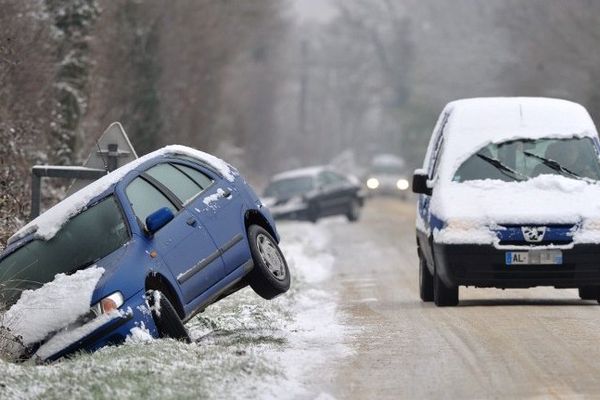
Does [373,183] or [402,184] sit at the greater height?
[402,184]

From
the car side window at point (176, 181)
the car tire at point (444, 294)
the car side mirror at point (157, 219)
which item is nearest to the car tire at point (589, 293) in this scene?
the car tire at point (444, 294)

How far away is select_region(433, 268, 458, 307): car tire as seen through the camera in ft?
53.4

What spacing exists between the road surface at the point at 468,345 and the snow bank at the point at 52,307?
194 centimetres

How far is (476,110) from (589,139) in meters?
1.21

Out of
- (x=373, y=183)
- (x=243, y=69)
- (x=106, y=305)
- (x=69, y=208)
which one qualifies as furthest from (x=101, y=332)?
(x=243, y=69)

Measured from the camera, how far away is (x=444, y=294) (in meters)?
16.3

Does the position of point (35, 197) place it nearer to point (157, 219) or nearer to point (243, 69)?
point (157, 219)

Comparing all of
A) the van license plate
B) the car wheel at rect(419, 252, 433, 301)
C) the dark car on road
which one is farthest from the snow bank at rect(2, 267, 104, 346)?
the dark car on road

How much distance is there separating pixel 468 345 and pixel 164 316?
2311 millimetres

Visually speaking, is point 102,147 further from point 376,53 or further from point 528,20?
point 376,53

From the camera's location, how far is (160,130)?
38438mm

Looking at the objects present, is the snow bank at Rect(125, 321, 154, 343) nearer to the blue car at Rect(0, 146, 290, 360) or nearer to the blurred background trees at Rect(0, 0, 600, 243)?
the blue car at Rect(0, 146, 290, 360)

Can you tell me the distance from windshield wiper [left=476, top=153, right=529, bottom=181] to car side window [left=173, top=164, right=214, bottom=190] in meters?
3.26

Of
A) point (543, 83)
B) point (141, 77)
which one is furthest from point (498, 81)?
point (141, 77)
